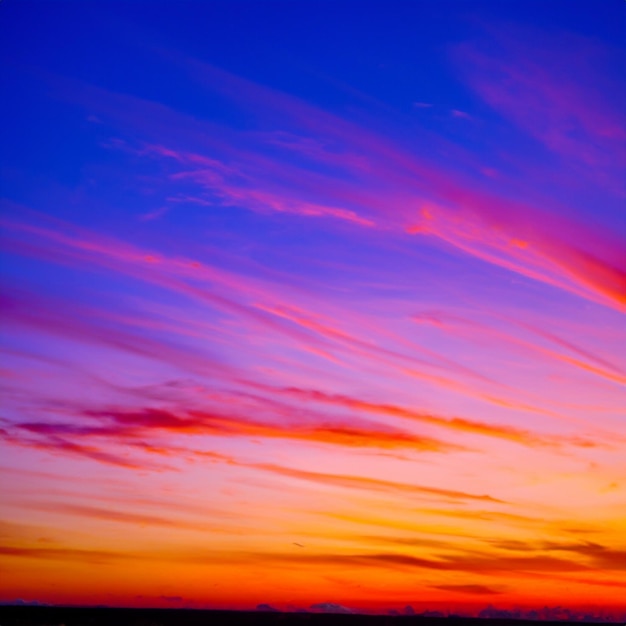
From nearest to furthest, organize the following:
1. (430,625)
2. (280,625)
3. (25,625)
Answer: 1. (25,625)
2. (280,625)
3. (430,625)

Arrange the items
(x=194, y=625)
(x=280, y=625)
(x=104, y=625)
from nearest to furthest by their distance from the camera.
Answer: (x=104, y=625), (x=194, y=625), (x=280, y=625)

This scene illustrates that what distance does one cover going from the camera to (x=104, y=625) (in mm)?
111188

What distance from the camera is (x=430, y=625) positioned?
191125 mm

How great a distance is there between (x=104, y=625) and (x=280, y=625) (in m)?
50.9

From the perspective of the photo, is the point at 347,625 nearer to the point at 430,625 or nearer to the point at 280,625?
the point at 280,625

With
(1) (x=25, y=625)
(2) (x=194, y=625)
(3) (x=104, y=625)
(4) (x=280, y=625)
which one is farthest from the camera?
(4) (x=280, y=625)

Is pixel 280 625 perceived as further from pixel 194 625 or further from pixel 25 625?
pixel 25 625

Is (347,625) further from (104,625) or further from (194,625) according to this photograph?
(104,625)

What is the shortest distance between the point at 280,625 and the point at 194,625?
25.8 m

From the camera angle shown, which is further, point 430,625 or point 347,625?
point 430,625

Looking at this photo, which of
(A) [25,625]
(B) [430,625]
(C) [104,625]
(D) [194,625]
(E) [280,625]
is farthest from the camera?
(B) [430,625]

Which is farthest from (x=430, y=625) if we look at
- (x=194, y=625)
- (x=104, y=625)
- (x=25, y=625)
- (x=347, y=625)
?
(x=25, y=625)

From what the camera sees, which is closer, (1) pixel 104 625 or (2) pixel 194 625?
(1) pixel 104 625

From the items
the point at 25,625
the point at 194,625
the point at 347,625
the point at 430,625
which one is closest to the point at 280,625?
the point at 347,625
